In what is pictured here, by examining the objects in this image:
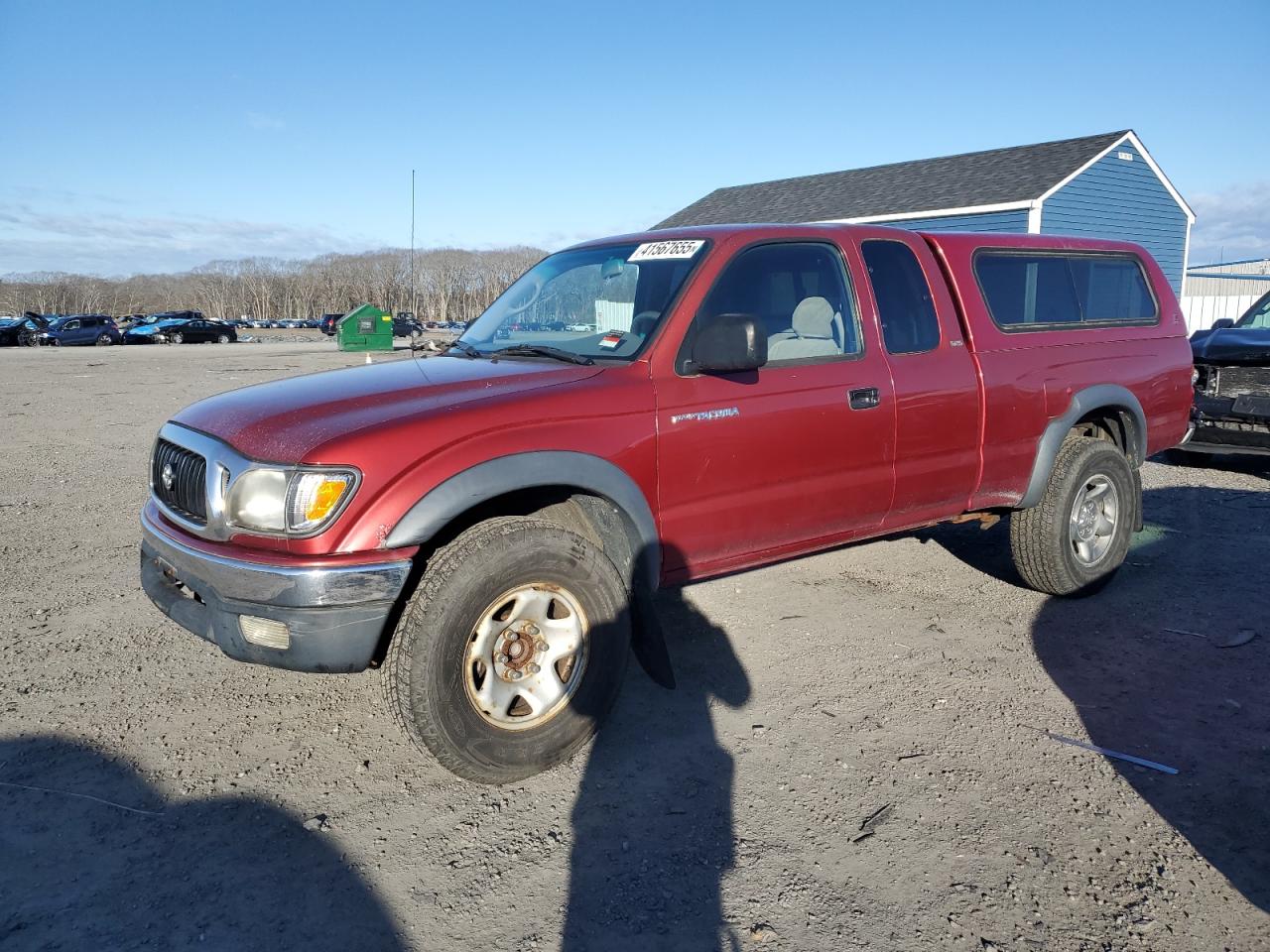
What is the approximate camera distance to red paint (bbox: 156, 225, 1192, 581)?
3090 millimetres

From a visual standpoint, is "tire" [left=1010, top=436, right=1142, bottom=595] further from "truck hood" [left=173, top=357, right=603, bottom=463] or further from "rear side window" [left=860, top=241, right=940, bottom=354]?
"truck hood" [left=173, top=357, right=603, bottom=463]

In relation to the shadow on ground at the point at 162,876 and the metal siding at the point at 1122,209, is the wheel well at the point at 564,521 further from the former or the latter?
the metal siding at the point at 1122,209

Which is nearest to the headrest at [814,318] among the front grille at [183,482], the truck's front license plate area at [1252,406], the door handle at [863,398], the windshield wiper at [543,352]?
the door handle at [863,398]

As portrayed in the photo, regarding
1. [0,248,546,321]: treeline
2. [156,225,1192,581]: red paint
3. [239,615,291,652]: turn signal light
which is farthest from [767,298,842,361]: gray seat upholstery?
[0,248,546,321]: treeline

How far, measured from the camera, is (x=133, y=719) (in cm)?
371

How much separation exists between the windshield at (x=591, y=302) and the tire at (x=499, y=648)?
36.8 inches

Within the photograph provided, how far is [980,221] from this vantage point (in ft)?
70.3

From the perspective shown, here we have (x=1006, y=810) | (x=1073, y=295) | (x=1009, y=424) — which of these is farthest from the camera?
(x=1073, y=295)

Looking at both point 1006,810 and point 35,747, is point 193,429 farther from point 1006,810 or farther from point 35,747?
point 1006,810

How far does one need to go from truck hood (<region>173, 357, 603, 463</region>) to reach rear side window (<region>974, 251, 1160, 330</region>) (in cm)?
244

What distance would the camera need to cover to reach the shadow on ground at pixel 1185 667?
3105 mm

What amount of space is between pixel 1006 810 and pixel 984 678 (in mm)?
1126

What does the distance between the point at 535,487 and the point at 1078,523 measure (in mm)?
3380

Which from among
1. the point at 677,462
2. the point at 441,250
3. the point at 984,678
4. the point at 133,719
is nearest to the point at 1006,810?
the point at 984,678
